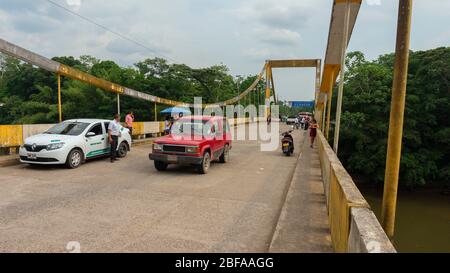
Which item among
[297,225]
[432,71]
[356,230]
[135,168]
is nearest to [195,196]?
[297,225]

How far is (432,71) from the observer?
23328 millimetres

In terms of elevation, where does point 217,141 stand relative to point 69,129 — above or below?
below

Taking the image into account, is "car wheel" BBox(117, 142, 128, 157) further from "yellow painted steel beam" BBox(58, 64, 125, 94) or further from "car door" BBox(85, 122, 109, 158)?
"yellow painted steel beam" BBox(58, 64, 125, 94)

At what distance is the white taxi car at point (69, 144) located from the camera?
9133 millimetres

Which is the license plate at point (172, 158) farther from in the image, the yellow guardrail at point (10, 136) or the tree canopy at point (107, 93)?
the tree canopy at point (107, 93)

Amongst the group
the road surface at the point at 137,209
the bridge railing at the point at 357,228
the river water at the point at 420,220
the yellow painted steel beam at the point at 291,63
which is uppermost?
the yellow painted steel beam at the point at 291,63

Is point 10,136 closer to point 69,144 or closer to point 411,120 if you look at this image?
point 69,144

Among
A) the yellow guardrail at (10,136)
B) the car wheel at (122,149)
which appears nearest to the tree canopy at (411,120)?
the car wheel at (122,149)

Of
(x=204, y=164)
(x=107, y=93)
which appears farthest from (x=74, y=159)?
(x=107, y=93)

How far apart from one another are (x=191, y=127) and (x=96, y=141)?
3359 mm

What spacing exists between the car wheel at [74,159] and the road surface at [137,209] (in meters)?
0.26

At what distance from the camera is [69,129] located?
10281mm

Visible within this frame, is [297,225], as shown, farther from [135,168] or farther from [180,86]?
[180,86]

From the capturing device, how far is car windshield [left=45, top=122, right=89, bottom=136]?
33.0ft
